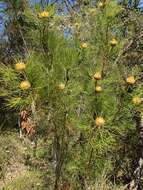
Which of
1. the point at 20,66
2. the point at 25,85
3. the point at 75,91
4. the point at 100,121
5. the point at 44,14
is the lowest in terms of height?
the point at 100,121

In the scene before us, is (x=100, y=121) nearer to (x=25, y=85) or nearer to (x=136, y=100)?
(x=136, y=100)

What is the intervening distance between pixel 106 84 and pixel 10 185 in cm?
262

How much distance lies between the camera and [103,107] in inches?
134

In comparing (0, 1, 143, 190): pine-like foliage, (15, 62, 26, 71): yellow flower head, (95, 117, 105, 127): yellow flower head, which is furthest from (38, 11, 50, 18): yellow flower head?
(95, 117, 105, 127): yellow flower head

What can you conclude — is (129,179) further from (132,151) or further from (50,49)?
(50,49)

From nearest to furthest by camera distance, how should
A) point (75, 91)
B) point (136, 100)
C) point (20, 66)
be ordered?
point (20, 66)
point (136, 100)
point (75, 91)

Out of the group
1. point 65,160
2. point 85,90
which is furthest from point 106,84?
point 65,160

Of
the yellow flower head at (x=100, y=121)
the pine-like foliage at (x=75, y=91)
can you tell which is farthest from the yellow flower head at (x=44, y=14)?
the yellow flower head at (x=100, y=121)

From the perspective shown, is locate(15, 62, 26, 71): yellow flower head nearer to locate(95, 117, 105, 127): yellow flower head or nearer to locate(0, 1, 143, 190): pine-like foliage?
locate(0, 1, 143, 190): pine-like foliage

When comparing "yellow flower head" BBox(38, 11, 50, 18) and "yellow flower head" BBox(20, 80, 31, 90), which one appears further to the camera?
"yellow flower head" BBox(38, 11, 50, 18)

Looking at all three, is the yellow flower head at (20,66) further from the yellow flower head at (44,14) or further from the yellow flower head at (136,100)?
the yellow flower head at (136,100)

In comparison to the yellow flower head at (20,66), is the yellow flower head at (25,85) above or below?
below

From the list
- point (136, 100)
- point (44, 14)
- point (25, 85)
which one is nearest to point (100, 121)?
point (136, 100)

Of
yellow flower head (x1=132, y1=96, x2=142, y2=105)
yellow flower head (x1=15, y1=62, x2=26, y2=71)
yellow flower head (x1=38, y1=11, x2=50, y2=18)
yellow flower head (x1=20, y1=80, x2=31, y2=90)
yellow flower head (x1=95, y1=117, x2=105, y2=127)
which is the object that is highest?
yellow flower head (x1=38, y1=11, x2=50, y2=18)
